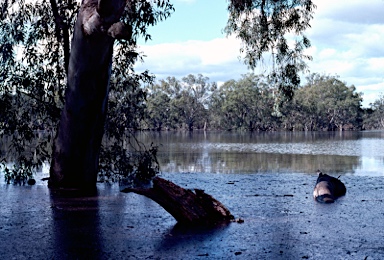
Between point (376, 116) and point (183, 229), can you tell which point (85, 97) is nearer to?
point (183, 229)

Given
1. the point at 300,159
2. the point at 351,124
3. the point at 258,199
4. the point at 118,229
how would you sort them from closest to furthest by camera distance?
the point at 118,229
the point at 258,199
the point at 300,159
the point at 351,124

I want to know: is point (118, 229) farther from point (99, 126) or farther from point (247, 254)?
point (99, 126)

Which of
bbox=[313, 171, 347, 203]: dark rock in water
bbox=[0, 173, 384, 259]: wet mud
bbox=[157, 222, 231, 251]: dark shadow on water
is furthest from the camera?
bbox=[313, 171, 347, 203]: dark rock in water

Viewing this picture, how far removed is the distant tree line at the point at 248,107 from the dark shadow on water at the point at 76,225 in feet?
166

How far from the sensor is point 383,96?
267 ft

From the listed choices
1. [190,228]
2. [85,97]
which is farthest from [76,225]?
[85,97]

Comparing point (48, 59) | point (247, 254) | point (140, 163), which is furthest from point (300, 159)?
point (247, 254)

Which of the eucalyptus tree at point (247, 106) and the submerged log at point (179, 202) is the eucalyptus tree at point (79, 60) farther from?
the eucalyptus tree at point (247, 106)

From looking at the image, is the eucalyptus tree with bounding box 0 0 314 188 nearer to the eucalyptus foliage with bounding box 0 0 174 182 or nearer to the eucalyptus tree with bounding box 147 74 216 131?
the eucalyptus foliage with bounding box 0 0 174 182

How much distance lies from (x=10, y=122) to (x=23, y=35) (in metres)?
1.53

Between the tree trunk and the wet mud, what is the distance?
44 centimetres

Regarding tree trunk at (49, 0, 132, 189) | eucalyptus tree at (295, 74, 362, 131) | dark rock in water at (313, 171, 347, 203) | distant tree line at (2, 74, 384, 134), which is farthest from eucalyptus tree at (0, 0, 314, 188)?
eucalyptus tree at (295, 74, 362, 131)

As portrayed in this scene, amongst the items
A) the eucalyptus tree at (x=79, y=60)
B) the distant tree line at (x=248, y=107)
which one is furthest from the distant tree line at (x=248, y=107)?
the eucalyptus tree at (x=79, y=60)

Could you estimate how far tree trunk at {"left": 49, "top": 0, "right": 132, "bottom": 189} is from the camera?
5.82 meters
